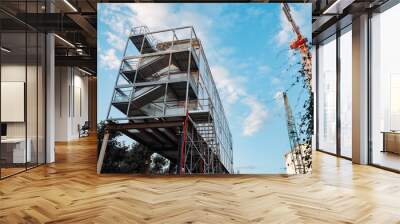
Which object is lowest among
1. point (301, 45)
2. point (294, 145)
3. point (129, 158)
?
point (129, 158)

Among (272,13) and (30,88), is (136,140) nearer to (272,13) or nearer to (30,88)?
(30,88)

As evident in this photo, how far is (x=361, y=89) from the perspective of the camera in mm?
8023

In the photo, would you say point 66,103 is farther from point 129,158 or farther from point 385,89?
point 385,89

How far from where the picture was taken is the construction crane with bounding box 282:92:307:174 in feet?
21.0

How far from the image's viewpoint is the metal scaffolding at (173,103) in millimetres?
6160

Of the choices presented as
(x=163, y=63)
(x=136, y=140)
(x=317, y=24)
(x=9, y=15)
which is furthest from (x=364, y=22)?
(x=9, y=15)

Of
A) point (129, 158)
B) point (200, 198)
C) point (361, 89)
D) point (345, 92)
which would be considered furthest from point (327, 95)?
point (200, 198)

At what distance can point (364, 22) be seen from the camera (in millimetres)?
7934

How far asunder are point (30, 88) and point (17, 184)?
7.21 feet

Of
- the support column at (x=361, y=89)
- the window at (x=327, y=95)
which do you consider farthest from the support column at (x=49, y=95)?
the window at (x=327, y=95)

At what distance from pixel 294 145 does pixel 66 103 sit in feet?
37.6

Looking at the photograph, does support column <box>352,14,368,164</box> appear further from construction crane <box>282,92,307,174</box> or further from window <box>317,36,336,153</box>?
construction crane <box>282,92,307,174</box>

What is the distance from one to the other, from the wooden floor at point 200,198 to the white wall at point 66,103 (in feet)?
28.4

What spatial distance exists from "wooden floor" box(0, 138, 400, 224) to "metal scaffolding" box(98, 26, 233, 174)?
17.8 inches
